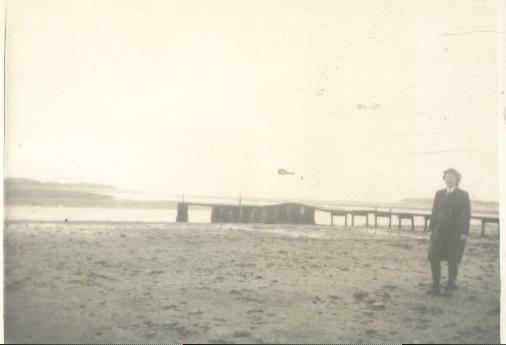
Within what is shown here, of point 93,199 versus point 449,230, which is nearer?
point 449,230

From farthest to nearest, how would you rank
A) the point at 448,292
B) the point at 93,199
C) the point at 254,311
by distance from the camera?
the point at 93,199, the point at 448,292, the point at 254,311

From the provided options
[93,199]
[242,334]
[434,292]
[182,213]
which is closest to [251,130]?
[182,213]

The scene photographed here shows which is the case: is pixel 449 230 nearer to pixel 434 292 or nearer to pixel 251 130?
pixel 434 292

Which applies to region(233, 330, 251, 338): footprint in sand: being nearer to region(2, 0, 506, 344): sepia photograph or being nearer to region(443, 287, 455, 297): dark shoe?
region(2, 0, 506, 344): sepia photograph

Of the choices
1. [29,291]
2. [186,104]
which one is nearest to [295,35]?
[186,104]

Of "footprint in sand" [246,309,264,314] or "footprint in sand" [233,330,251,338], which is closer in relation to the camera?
"footprint in sand" [233,330,251,338]

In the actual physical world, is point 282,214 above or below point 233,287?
above

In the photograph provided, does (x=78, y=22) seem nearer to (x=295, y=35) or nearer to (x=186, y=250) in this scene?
(x=295, y=35)

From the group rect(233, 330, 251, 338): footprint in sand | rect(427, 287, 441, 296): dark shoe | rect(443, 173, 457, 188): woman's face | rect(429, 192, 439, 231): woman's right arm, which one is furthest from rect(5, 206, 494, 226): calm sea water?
rect(233, 330, 251, 338): footprint in sand
